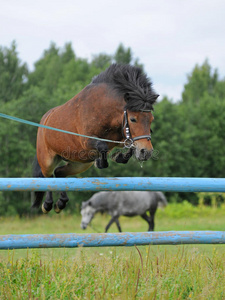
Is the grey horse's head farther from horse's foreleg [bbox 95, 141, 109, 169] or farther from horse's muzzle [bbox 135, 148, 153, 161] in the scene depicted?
horse's muzzle [bbox 135, 148, 153, 161]

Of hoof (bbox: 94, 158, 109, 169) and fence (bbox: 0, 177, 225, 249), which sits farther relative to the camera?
hoof (bbox: 94, 158, 109, 169)

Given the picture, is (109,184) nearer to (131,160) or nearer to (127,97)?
(127,97)

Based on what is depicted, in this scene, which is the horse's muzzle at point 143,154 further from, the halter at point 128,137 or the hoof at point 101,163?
the hoof at point 101,163

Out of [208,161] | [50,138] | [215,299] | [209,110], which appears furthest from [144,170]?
[215,299]

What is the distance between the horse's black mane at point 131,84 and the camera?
4.43m

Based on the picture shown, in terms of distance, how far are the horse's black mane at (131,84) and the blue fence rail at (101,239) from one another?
4.31 feet

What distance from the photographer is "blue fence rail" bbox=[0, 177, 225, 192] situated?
409cm

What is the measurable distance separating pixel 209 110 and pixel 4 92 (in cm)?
1276

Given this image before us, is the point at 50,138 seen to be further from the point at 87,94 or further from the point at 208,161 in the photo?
the point at 208,161

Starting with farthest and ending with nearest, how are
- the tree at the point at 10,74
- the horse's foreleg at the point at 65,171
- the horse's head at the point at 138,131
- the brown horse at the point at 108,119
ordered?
1. the tree at the point at 10,74
2. the horse's foreleg at the point at 65,171
3. the brown horse at the point at 108,119
4. the horse's head at the point at 138,131

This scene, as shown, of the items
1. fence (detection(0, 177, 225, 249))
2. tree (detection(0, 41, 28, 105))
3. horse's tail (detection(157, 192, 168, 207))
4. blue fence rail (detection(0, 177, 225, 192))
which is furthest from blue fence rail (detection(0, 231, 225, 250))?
tree (detection(0, 41, 28, 105))

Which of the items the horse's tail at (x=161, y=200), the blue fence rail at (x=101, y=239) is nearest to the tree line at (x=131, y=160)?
A: the horse's tail at (x=161, y=200)

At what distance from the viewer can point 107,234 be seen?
13.6ft

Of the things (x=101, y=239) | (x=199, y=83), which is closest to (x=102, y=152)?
(x=101, y=239)
